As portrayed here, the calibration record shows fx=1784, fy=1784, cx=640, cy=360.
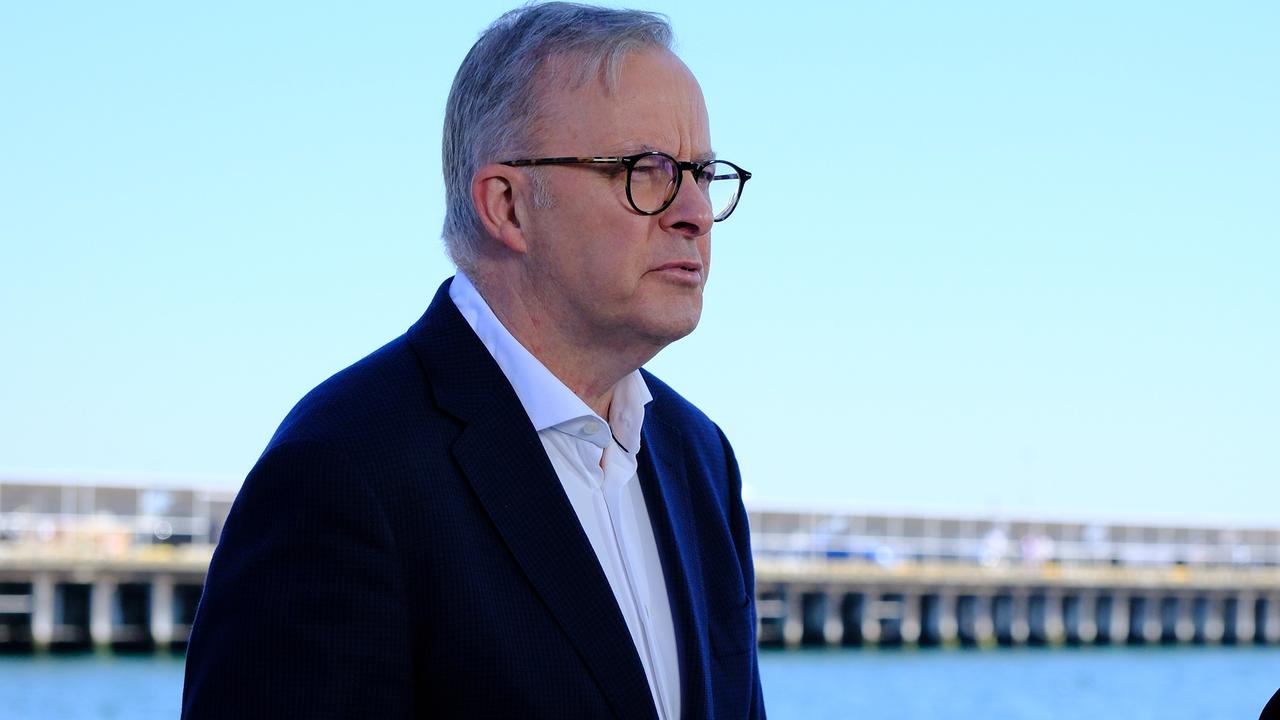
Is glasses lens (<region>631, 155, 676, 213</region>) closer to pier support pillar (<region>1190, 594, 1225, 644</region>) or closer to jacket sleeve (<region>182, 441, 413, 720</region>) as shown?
jacket sleeve (<region>182, 441, 413, 720</region>)

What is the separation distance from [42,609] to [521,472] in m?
43.4

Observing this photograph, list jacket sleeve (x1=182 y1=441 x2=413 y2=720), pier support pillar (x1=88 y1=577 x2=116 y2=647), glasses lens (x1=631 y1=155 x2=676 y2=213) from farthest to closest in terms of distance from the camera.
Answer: pier support pillar (x1=88 y1=577 x2=116 y2=647) → glasses lens (x1=631 y1=155 x2=676 y2=213) → jacket sleeve (x1=182 y1=441 x2=413 y2=720)

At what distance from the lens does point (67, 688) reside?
114ft

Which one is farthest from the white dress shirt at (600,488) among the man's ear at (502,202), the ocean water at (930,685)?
the ocean water at (930,685)

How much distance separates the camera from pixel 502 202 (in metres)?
2.34

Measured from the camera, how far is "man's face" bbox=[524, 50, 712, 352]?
2.28 m

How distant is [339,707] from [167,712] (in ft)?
98.5

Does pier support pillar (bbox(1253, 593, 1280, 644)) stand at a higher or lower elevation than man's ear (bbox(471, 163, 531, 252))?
lower

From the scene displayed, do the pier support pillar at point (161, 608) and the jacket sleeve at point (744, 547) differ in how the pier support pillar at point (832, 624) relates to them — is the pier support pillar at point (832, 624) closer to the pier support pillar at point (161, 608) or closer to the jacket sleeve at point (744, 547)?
the pier support pillar at point (161, 608)

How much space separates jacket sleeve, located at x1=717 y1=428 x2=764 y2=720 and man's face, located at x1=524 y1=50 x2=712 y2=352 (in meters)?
0.50

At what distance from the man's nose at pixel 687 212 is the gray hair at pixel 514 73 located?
16 centimetres

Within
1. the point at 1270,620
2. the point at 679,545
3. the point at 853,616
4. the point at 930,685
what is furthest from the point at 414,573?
Answer: the point at 1270,620

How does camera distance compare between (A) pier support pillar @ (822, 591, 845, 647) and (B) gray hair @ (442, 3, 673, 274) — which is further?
(A) pier support pillar @ (822, 591, 845, 647)

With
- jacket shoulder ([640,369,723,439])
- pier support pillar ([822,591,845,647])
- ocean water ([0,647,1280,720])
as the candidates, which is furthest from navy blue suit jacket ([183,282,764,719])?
pier support pillar ([822,591,845,647])
